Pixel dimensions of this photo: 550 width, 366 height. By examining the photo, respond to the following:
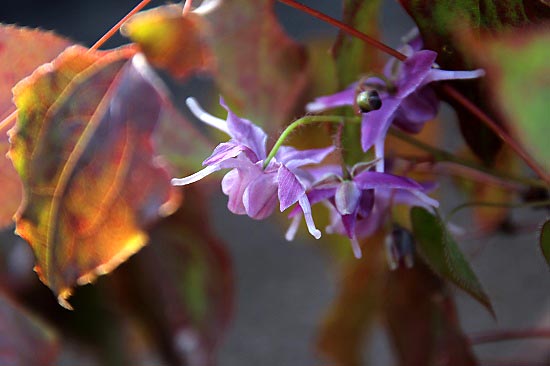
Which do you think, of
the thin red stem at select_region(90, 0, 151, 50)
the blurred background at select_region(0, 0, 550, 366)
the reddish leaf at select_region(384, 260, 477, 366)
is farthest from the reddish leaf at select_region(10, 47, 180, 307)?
the blurred background at select_region(0, 0, 550, 366)

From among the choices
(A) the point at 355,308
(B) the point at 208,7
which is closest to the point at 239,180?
(B) the point at 208,7

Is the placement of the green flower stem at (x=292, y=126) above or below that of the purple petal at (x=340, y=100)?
above

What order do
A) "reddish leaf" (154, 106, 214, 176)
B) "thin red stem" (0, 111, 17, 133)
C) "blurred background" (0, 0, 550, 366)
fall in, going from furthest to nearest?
"blurred background" (0, 0, 550, 366), "reddish leaf" (154, 106, 214, 176), "thin red stem" (0, 111, 17, 133)

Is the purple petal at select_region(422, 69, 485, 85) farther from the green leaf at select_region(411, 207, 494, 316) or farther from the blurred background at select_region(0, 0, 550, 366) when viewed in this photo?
the blurred background at select_region(0, 0, 550, 366)

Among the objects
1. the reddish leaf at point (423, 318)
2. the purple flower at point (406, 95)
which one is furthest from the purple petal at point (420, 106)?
the reddish leaf at point (423, 318)

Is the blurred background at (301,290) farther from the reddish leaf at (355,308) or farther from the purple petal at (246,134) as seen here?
the purple petal at (246,134)

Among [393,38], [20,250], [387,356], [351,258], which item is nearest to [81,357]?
[20,250]
